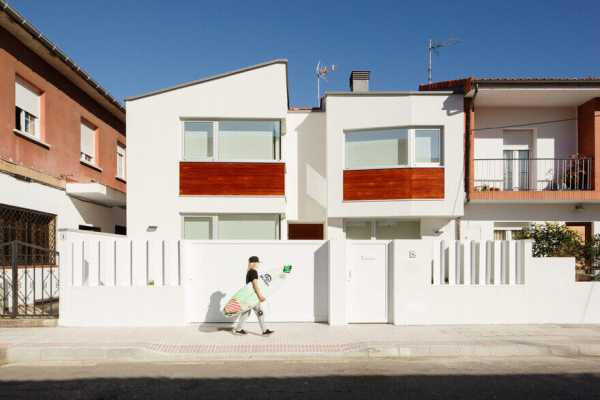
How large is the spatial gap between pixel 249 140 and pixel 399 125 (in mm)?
4391

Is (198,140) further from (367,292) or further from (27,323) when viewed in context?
(367,292)

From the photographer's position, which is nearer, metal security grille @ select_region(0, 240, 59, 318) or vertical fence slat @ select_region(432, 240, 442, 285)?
metal security grille @ select_region(0, 240, 59, 318)

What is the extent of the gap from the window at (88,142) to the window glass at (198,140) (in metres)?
4.65

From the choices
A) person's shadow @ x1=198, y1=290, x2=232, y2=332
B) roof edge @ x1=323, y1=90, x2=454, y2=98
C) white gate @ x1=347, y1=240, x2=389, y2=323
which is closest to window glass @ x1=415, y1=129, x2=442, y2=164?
roof edge @ x1=323, y1=90, x2=454, y2=98

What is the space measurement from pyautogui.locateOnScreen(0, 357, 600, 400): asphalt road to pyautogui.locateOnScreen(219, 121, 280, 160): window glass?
698 centimetres

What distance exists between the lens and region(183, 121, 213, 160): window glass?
42.4 feet

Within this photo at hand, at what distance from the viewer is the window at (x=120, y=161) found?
1839 centimetres

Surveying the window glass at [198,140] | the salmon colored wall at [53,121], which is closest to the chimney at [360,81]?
the window glass at [198,140]

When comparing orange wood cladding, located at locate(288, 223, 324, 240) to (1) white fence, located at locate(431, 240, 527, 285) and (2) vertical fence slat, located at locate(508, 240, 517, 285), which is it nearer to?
(1) white fence, located at locate(431, 240, 527, 285)

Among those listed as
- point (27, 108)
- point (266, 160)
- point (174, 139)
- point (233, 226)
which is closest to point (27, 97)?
point (27, 108)

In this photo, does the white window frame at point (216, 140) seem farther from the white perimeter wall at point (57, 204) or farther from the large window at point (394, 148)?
the white perimeter wall at point (57, 204)

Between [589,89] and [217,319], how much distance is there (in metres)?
12.0

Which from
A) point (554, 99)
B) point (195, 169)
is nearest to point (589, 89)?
point (554, 99)

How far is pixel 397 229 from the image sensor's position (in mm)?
13375
